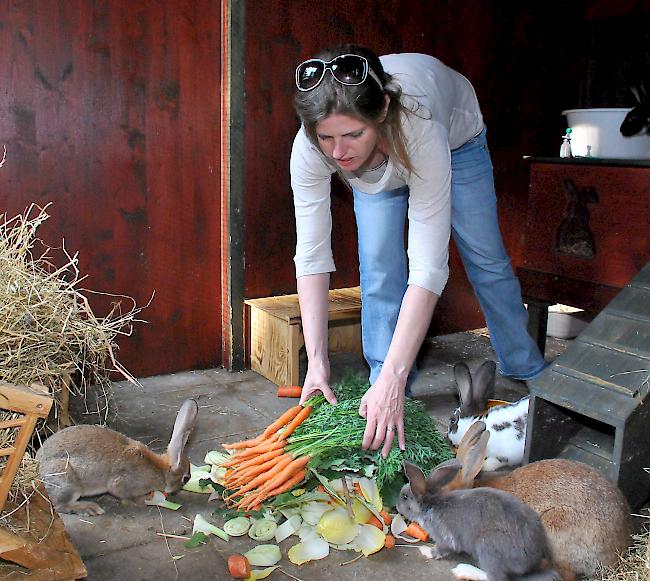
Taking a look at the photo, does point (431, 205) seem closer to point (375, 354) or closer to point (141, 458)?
point (375, 354)

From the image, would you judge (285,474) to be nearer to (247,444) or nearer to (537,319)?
(247,444)

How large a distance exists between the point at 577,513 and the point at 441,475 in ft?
1.29

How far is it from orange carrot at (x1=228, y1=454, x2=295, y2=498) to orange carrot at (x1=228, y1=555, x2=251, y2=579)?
35 centimetres

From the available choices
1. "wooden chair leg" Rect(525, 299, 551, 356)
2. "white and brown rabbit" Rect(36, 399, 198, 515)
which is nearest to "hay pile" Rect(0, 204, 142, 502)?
"white and brown rabbit" Rect(36, 399, 198, 515)

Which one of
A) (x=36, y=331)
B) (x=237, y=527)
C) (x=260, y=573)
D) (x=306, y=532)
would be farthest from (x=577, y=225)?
(x=36, y=331)

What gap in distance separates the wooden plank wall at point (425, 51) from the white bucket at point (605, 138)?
847 millimetres

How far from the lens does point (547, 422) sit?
2625 millimetres

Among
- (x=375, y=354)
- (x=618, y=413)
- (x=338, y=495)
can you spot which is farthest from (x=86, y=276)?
(x=618, y=413)

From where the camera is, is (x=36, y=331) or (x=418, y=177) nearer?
(x=418, y=177)

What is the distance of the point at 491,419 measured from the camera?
2.90m

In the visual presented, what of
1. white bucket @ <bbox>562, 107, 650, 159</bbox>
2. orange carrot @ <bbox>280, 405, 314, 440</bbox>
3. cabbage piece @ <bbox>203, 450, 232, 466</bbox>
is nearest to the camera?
orange carrot @ <bbox>280, 405, 314, 440</bbox>

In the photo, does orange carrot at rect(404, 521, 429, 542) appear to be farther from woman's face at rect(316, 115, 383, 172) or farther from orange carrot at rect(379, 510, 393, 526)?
woman's face at rect(316, 115, 383, 172)

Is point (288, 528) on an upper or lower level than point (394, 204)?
lower

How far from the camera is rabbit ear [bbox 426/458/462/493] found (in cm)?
227
